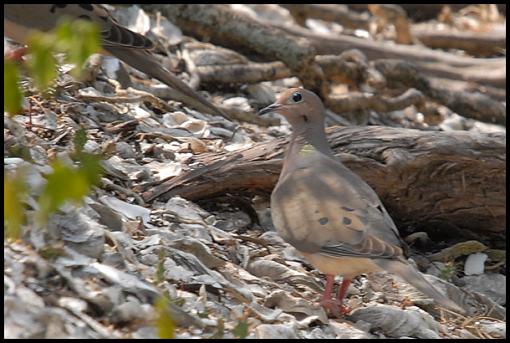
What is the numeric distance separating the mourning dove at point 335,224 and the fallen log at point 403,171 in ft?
1.58

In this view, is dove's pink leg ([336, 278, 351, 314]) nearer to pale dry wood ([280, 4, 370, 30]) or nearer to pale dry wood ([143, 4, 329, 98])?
pale dry wood ([143, 4, 329, 98])

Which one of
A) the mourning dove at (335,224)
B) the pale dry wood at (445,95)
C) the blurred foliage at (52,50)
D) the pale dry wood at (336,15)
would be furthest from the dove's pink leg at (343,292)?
the pale dry wood at (336,15)

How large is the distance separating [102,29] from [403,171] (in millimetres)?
2066

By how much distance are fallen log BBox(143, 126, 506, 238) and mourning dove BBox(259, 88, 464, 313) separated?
48 cm

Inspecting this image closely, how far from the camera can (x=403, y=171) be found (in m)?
6.12

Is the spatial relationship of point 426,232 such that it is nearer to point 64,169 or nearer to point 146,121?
point 146,121

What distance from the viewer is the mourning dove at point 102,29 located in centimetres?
682

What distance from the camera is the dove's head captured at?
5758 millimetres

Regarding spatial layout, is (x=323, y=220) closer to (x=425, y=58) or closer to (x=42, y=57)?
(x=42, y=57)

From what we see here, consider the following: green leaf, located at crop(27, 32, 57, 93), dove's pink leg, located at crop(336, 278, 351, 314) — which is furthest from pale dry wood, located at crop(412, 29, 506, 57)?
green leaf, located at crop(27, 32, 57, 93)

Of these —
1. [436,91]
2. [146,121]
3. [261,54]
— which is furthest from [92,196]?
[436,91]

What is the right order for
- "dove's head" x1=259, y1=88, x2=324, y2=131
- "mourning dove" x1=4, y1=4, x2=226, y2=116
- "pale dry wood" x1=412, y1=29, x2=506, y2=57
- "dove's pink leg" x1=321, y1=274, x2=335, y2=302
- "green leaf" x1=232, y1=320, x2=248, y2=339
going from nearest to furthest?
"green leaf" x1=232, y1=320, x2=248, y2=339, "dove's pink leg" x1=321, y1=274, x2=335, y2=302, "dove's head" x1=259, y1=88, x2=324, y2=131, "mourning dove" x1=4, y1=4, x2=226, y2=116, "pale dry wood" x1=412, y1=29, x2=506, y2=57

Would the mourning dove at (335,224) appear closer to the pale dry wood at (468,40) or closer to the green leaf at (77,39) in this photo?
the green leaf at (77,39)

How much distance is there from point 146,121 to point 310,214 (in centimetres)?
201
